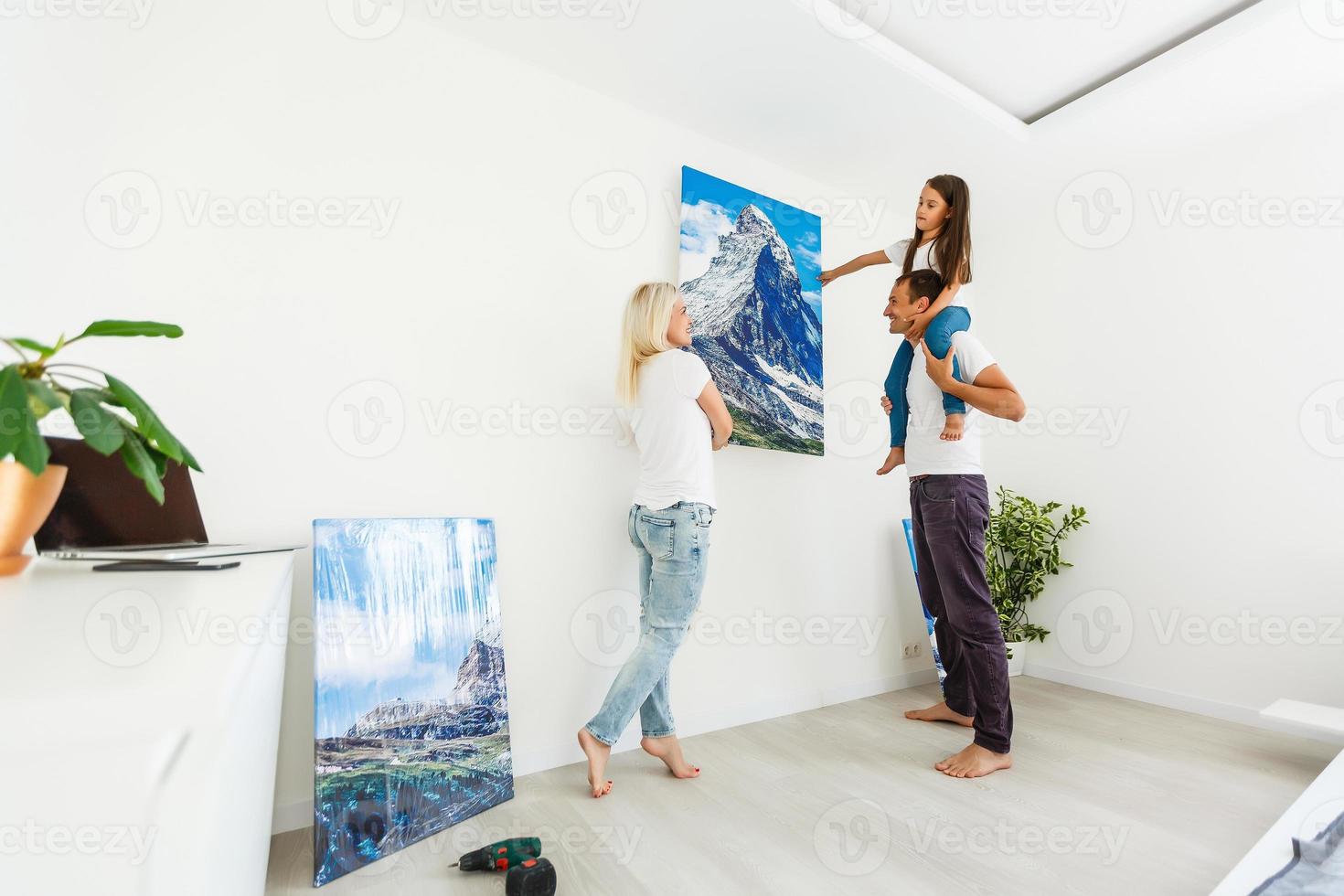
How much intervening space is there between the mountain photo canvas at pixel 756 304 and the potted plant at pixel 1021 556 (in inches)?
47.8

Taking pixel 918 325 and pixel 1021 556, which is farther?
pixel 1021 556

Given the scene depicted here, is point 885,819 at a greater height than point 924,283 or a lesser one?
lesser

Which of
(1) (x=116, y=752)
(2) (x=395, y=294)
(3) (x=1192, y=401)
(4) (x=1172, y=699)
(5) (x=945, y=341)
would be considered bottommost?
(4) (x=1172, y=699)

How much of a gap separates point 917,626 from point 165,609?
3.35m

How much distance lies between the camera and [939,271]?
8.00 feet

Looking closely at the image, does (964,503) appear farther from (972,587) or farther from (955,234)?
(955,234)

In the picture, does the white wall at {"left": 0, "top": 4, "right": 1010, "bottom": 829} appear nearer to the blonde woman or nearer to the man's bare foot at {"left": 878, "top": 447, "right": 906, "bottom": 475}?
the blonde woman

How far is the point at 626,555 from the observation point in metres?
2.43

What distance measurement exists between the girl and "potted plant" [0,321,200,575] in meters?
2.11

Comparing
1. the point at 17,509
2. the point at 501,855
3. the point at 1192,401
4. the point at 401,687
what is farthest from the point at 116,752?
the point at 1192,401

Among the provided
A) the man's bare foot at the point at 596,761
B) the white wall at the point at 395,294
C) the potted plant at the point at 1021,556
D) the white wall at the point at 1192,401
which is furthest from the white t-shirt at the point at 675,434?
the white wall at the point at 1192,401

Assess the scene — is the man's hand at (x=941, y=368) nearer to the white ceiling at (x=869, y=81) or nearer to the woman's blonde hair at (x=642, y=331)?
the woman's blonde hair at (x=642, y=331)

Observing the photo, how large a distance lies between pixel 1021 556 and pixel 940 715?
111 centimetres

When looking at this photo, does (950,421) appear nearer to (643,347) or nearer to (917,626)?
(643,347)
